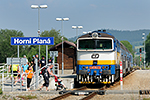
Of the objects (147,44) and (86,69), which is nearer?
(86,69)

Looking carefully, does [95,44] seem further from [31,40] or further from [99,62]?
[31,40]

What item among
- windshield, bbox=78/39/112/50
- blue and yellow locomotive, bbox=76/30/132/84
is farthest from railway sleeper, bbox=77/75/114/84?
windshield, bbox=78/39/112/50

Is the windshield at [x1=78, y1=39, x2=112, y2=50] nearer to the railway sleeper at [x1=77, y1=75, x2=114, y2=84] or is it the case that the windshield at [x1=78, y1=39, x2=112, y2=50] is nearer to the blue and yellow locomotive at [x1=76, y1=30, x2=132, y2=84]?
the blue and yellow locomotive at [x1=76, y1=30, x2=132, y2=84]

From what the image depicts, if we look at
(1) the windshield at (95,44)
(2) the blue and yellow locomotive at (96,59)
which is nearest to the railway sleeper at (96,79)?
(2) the blue and yellow locomotive at (96,59)

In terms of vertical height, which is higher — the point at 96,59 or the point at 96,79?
the point at 96,59

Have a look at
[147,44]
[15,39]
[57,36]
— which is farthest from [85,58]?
[57,36]

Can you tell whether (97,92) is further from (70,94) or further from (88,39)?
(88,39)

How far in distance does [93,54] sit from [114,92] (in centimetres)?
381

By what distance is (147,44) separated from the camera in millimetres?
107438

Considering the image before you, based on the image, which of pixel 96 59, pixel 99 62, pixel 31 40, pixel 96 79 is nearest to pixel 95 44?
pixel 96 59

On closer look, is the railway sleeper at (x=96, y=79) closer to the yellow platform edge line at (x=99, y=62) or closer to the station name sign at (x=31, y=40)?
the yellow platform edge line at (x=99, y=62)

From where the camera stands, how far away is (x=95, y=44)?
714 inches

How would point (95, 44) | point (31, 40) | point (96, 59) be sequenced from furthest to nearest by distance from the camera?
point (31, 40) < point (95, 44) < point (96, 59)

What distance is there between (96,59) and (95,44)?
959 mm
